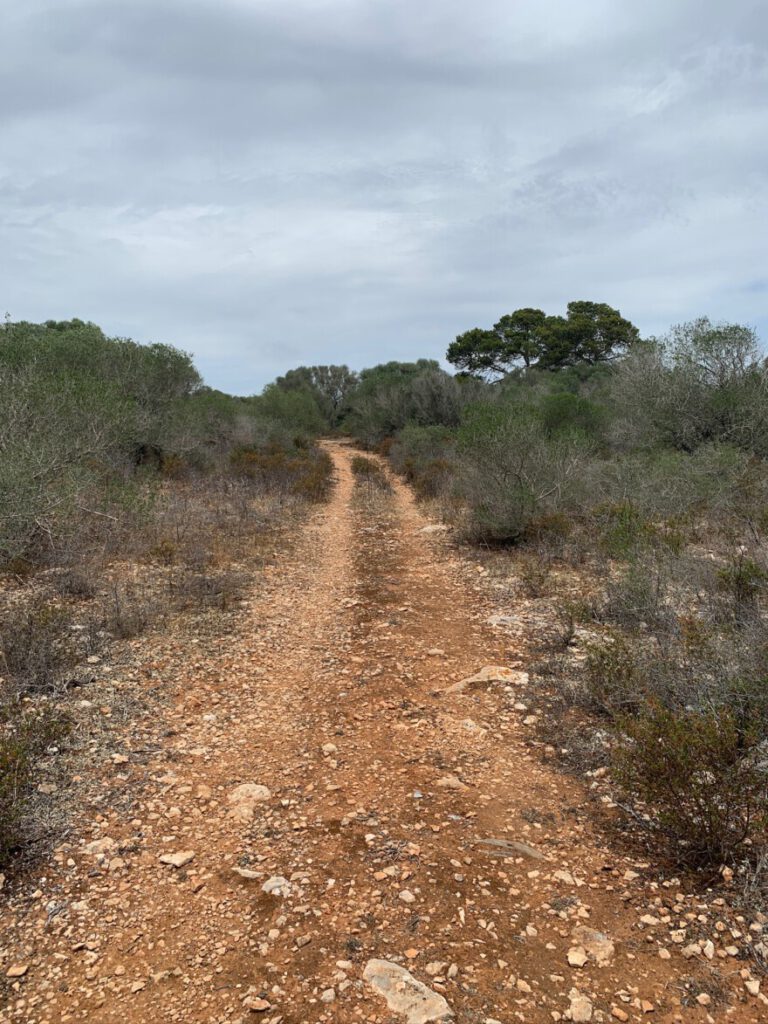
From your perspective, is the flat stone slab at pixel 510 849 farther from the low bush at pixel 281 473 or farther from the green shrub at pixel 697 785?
the low bush at pixel 281 473

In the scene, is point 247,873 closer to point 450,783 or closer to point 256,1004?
point 256,1004

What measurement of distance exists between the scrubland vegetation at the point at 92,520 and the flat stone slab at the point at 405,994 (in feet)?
6.47

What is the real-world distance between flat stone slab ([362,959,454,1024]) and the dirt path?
4cm

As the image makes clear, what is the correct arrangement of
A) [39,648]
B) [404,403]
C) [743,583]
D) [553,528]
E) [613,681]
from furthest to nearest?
[404,403], [553,528], [743,583], [39,648], [613,681]

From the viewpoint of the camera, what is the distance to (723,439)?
47.9ft

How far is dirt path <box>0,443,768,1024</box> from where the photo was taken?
2.42 meters

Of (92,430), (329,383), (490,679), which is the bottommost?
(490,679)

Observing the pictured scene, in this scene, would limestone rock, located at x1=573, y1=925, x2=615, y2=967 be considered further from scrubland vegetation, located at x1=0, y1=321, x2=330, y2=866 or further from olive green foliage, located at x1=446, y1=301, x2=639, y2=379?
olive green foliage, located at x1=446, y1=301, x2=639, y2=379

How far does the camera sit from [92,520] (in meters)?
9.85

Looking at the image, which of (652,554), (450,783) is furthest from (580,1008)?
(652,554)

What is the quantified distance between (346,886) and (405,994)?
2.22 ft

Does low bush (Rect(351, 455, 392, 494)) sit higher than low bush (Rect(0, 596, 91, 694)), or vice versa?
low bush (Rect(351, 455, 392, 494))

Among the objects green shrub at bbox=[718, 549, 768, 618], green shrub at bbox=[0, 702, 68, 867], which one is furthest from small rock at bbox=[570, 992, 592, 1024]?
green shrub at bbox=[718, 549, 768, 618]

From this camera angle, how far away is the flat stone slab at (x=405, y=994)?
2309mm
